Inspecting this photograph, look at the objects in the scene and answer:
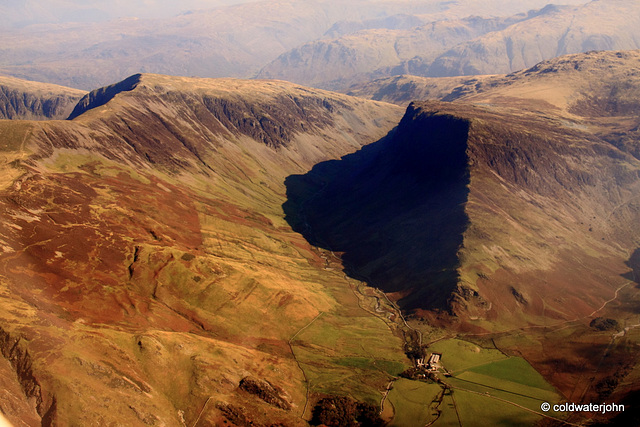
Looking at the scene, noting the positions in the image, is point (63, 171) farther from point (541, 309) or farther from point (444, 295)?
point (541, 309)

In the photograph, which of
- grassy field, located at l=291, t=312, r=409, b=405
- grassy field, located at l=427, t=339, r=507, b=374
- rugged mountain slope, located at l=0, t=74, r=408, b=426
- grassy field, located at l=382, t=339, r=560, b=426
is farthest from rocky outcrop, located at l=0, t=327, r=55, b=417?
grassy field, located at l=427, t=339, r=507, b=374

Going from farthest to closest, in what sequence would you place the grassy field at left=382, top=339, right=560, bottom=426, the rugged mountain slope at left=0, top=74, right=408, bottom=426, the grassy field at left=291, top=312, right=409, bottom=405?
the grassy field at left=291, top=312, right=409, bottom=405
the grassy field at left=382, top=339, right=560, bottom=426
the rugged mountain slope at left=0, top=74, right=408, bottom=426

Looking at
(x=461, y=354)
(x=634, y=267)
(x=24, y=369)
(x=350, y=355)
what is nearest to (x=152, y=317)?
(x=24, y=369)

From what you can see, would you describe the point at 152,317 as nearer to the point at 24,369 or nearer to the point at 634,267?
the point at 24,369

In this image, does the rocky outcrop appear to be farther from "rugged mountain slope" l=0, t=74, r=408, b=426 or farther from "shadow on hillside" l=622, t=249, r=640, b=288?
"shadow on hillside" l=622, t=249, r=640, b=288

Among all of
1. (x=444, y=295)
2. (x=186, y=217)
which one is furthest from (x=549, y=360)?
(x=186, y=217)

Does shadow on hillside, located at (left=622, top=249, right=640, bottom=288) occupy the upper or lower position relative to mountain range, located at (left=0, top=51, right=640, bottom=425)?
lower

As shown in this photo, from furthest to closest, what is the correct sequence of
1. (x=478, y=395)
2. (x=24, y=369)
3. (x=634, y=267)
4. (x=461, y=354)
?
(x=634, y=267)
(x=461, y=354)
(x=478, y=395)
(x=24, y=369)

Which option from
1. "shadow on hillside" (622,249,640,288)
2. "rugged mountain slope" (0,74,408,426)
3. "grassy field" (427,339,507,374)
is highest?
"rugged mountain slope" (0,74,408,426)

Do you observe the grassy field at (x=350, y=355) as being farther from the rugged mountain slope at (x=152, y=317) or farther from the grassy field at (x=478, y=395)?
the grassy field at (x=478, y=395)

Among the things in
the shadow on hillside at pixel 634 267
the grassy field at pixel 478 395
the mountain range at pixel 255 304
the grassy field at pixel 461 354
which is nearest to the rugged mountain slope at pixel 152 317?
the mountain range at pixel 255 304

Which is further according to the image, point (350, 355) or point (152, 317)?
point (350, 355)
